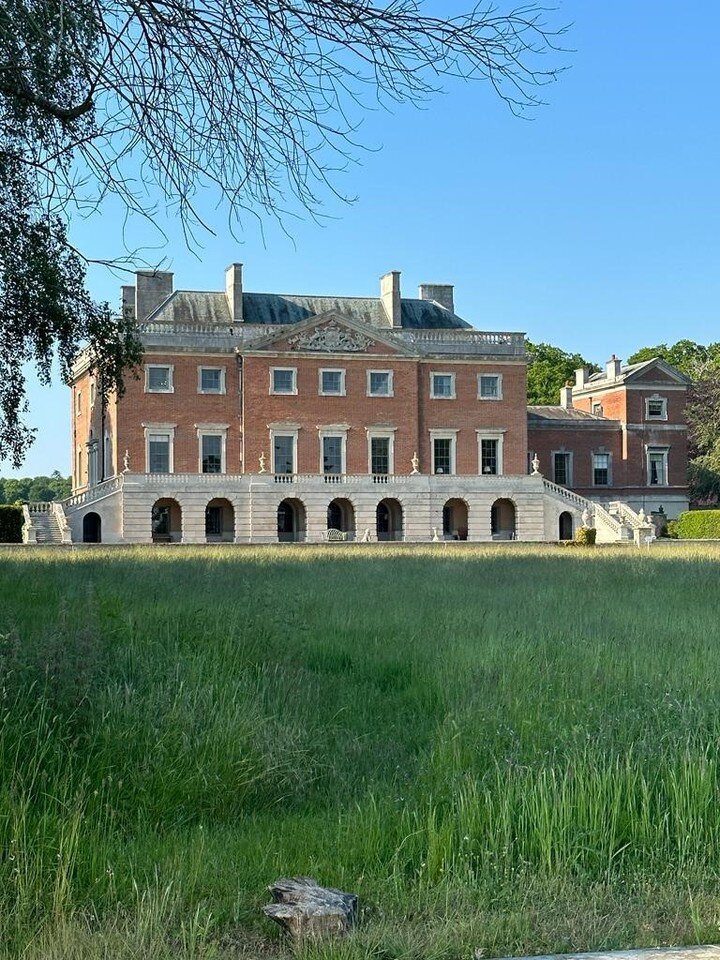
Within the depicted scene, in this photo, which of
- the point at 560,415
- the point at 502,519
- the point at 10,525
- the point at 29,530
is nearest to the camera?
the point at 29,530

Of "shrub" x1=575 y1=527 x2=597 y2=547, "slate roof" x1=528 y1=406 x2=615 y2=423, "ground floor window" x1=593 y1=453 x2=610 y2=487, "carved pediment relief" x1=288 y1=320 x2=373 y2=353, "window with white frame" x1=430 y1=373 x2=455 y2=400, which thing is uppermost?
"carved pediment relief" x1=288 y1=320 x2=373 y2=353

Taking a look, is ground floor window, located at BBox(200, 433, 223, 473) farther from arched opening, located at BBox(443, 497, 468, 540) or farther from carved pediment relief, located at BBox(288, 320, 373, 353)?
arched opening, located at BBox(443, 497, 468, 540)

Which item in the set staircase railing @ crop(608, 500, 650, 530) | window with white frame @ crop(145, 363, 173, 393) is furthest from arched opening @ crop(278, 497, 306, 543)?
staircase railing @ crop(608, 500, 650, 530)

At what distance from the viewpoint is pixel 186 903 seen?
178 inches

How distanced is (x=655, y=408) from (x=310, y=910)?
6410 cm

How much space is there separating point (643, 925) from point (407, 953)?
1.02 meters

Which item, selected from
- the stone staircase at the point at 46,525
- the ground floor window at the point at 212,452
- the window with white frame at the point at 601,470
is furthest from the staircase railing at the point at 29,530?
the window with white frame at the point at 601,470

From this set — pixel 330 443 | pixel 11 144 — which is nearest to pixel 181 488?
pixel 330 443

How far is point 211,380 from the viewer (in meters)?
54.6

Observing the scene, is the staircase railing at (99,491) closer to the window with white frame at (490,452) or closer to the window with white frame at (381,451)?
the window with white frame at (381,451)

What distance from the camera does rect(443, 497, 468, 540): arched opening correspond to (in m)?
57.8

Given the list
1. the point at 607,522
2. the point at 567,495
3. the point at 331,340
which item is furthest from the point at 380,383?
the point at 607,522

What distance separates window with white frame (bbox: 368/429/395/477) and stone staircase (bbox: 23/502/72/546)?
634 inches

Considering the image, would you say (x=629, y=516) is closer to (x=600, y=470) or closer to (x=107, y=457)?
(x=600, y=470)
